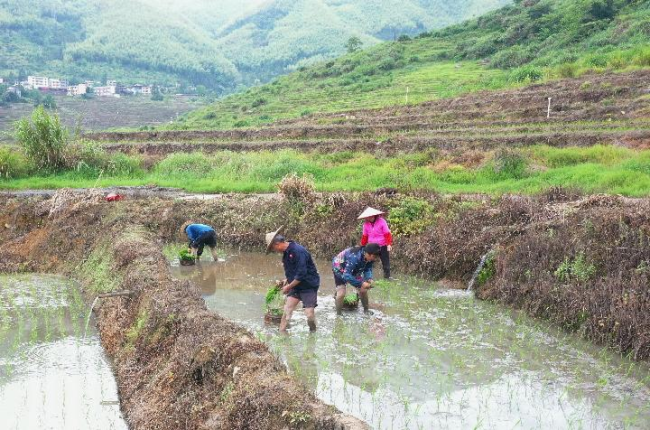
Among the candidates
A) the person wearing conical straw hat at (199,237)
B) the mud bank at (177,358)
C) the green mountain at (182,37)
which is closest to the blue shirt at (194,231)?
the person wearing conical straw hat at (199,237)

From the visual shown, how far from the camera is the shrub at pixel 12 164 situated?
2259 centimetres

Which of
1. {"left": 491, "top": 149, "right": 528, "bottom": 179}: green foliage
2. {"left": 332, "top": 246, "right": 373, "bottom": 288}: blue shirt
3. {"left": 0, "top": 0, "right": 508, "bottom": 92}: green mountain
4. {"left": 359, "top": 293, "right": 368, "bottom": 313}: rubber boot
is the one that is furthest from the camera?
{"left": 0, "top": 0, "right": 508, "bottom": 92}: green mountain

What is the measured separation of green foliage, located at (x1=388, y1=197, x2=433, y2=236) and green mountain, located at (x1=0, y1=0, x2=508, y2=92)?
11022 centimetres

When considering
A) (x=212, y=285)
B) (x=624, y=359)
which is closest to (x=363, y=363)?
(x=624, y=359)

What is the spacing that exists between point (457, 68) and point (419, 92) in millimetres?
7953

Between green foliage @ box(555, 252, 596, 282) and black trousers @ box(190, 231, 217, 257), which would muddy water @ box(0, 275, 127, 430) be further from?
green foliage @ box(555, 252, 596, 282)

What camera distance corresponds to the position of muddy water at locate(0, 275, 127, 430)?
710cm

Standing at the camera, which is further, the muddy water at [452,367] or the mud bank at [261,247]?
the mud bank at [261,247]

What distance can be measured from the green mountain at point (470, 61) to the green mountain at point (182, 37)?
74601mm

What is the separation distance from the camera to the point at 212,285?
12.2 m

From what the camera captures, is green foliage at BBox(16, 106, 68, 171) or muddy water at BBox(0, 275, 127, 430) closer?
muddy water at BBox(0, 275, 127, 430)

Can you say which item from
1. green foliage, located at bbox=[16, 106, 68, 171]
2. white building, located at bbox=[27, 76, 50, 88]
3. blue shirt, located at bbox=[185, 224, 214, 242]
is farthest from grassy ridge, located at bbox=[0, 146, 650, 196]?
white building, located at bbox=[27, 76, 50, 88]

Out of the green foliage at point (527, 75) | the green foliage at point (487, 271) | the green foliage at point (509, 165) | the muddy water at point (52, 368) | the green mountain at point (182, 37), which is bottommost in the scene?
the muddy water at point (52, 368)

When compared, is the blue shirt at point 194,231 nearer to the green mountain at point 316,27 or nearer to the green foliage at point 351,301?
the green foliage at point 351,301
